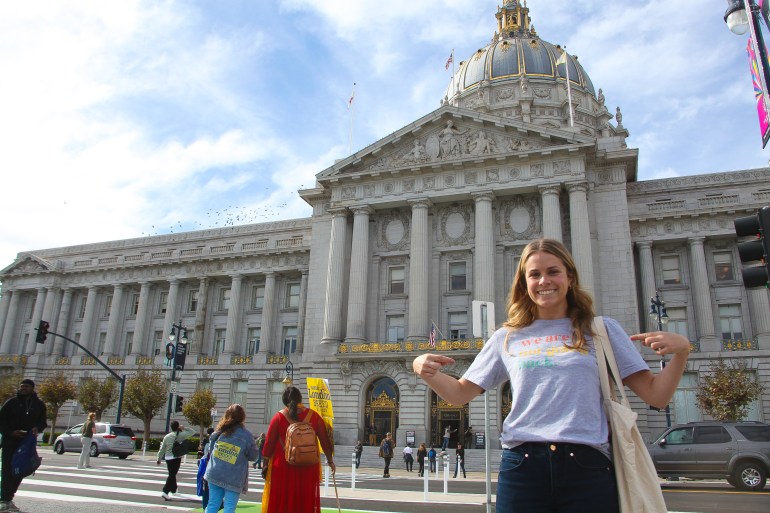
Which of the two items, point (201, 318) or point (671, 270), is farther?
point (201, 318)

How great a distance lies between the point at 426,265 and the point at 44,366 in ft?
136

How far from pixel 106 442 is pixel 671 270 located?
36.3 metres

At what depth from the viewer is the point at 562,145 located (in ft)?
133

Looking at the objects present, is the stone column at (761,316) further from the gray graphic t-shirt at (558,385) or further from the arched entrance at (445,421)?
the gray graphic t-shirt at (558,385)

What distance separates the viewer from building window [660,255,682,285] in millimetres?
42406

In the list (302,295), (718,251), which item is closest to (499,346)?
(718,251)

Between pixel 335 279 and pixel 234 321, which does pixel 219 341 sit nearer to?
pixel 234 321

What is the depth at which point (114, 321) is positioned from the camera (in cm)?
5956

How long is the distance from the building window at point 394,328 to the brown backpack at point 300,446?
3568 centimetres

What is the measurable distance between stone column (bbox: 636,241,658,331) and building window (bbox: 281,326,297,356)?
27.1m

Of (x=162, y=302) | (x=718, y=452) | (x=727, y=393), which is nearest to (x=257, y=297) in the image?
(x=162, y=302)

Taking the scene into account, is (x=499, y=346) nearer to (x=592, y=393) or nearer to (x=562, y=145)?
(x=592, y=393)

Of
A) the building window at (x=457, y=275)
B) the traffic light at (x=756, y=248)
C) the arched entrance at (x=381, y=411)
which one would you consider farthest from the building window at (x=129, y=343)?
the traffic light at (x=756, y=248)

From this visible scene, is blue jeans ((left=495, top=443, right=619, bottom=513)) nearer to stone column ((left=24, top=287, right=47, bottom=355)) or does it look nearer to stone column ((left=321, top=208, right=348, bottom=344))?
stone column ((left=321, top=208, right=348, bottom=344))
